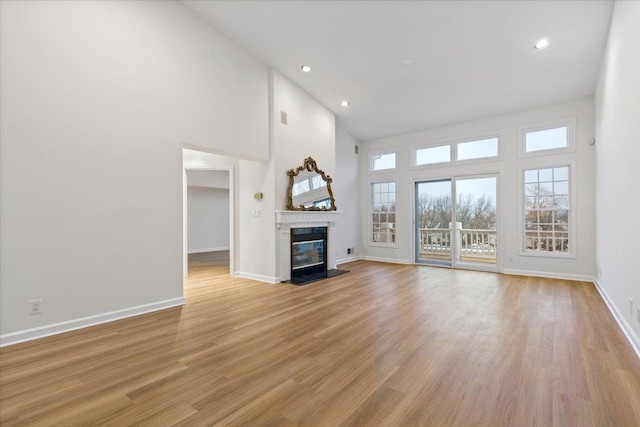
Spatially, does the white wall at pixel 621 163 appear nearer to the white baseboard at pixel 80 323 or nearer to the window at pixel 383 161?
the window at pixel 383 161

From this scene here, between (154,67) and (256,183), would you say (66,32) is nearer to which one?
(154,67)

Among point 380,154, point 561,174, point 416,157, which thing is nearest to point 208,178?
point 380,154

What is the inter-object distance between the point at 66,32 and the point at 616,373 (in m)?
5.58

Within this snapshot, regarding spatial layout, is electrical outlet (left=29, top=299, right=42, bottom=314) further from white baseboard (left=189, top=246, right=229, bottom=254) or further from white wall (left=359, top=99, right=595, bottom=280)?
white baseboard (left=189, top=246, right=229, bottom=254)

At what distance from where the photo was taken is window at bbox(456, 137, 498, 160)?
616cm

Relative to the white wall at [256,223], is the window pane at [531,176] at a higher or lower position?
higher

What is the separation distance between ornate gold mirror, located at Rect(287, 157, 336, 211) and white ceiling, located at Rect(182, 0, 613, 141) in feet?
5.08

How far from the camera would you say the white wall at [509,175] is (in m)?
5.19

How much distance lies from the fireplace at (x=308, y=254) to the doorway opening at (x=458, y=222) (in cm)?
249

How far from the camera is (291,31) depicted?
4168 mm

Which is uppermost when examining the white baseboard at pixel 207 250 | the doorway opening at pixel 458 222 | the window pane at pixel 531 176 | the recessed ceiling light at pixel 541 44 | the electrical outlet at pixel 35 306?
the recessed ceiling light at pixel 541 44

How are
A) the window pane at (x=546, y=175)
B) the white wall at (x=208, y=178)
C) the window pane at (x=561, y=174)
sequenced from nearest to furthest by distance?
the window pane at (x=561, y=174) → the window pane at (x=546, y=175) → the white wall at (x=208, y=178)

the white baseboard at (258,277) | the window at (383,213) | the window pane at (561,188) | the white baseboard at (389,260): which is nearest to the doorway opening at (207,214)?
the white baseboard at (258,277)

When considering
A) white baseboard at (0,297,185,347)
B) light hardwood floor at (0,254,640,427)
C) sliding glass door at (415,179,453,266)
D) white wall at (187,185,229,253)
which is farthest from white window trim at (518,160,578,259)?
white wall at (187,185,229,253)
